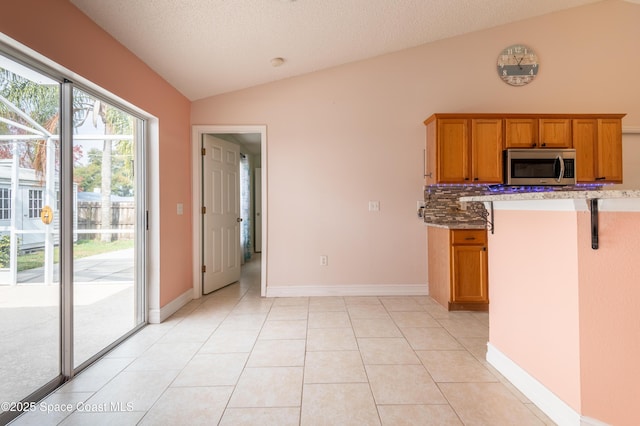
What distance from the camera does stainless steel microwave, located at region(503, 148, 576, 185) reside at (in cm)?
319

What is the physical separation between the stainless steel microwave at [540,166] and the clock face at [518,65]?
101cm

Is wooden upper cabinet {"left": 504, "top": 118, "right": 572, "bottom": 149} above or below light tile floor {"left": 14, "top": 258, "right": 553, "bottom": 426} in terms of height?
above

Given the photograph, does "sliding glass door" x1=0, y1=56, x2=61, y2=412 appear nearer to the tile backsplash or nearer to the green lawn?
the green lawn

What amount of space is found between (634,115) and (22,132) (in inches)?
235

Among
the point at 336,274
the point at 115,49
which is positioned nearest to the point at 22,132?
the point at 115,49

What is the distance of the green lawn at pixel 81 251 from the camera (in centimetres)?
162

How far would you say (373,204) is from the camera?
3.55 meters

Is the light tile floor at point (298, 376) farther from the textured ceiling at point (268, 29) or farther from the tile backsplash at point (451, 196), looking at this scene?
the textured ceiling at point (268, 29)

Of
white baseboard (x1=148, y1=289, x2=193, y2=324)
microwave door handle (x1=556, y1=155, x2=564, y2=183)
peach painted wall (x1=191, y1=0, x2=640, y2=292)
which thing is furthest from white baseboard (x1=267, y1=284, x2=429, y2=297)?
microwave door handle (x1=556, y1=155, x2=564, y2=183)

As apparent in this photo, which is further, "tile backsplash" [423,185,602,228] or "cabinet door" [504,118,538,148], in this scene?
"tile backsplash" [423,185,602,228]

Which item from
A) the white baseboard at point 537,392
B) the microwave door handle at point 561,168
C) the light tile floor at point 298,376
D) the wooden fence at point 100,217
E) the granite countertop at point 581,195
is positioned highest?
the microwave door handle at point 561,168

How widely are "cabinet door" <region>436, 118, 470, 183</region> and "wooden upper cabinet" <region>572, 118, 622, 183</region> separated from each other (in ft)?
4.26

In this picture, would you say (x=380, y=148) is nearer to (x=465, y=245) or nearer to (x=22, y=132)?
(x=465, y=245)

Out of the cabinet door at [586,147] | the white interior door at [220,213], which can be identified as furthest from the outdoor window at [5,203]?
the cabinet door at [586,147]
